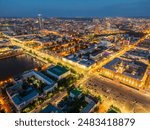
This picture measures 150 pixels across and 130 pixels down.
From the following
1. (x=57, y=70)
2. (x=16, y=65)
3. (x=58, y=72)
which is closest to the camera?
(x=58, y=72)

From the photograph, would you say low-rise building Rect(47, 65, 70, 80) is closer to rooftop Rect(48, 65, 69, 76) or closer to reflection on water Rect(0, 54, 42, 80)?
rooftop Rect(48, 65, 69, 76)

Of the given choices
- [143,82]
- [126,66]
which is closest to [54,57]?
[126,66]

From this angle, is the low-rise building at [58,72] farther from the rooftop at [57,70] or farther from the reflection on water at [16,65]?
→ the reflection on water at [16,65]

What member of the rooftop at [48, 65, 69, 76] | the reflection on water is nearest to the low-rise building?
the rooftop at [48, 65, 69, 76]

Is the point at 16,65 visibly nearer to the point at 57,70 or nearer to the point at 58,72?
the point at 57,70

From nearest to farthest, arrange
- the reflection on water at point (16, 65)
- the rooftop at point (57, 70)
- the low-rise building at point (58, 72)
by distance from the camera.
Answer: the low-rise building at point (58, 72) → the rooftop at point (57, 70) → the reflection on water at point (16, 65)

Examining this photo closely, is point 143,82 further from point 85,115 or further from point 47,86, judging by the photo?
point 85,115

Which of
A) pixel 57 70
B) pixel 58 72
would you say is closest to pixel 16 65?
pixel 57 70

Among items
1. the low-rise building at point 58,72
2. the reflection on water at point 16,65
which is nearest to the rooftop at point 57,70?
the low-rise building at point 58,72
